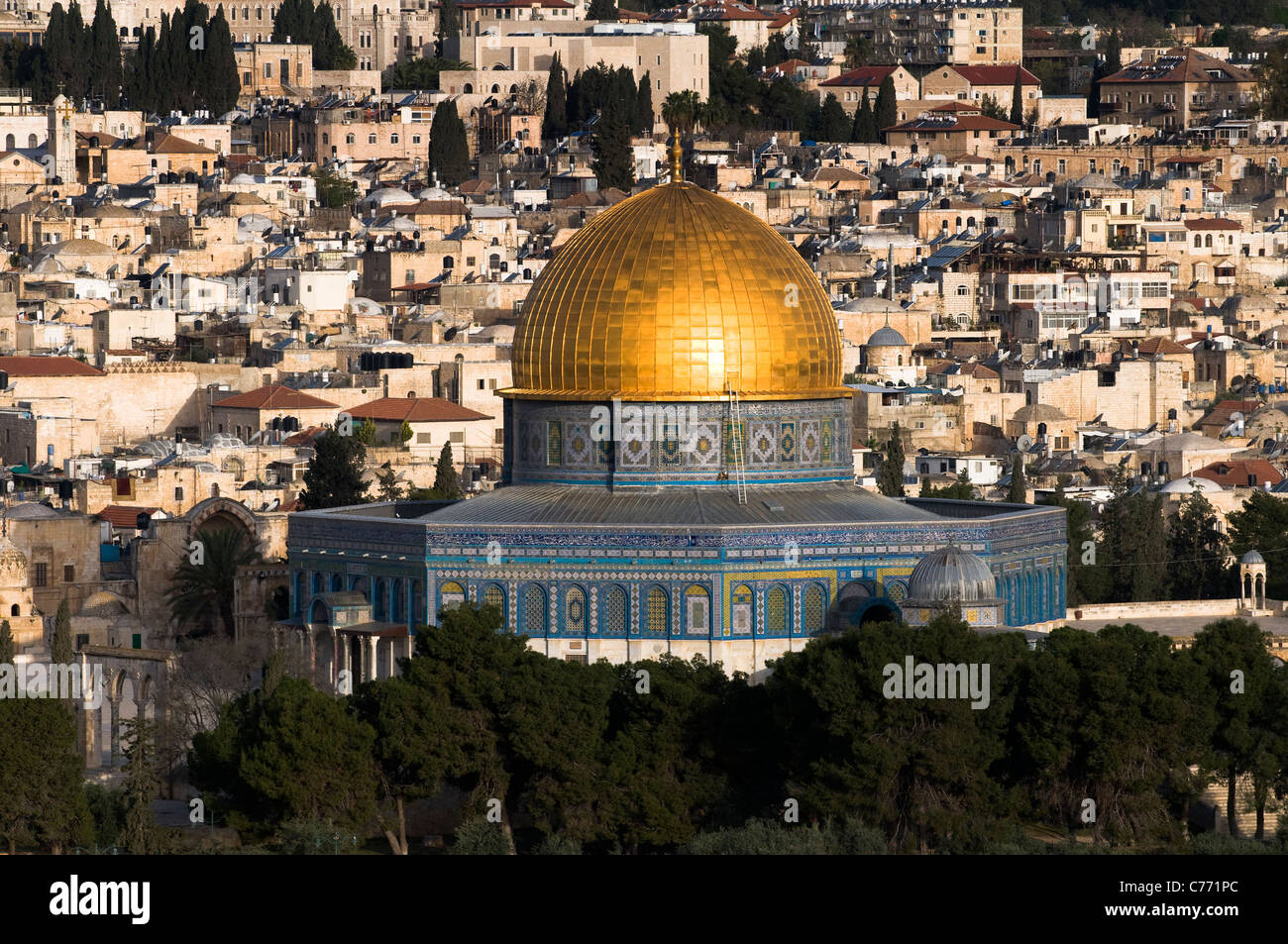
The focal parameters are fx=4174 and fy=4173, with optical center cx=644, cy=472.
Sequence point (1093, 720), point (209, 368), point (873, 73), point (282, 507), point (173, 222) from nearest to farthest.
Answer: point (1093, 720)
point (282, 507)
point (209, 368)
point (173, 222)
point (873, 73)

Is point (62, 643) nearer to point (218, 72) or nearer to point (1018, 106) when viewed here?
point (218, 72)

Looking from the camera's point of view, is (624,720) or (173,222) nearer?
(624,720)

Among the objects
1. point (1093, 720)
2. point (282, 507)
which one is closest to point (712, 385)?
point (1093, 720)

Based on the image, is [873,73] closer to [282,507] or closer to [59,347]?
[59,347]

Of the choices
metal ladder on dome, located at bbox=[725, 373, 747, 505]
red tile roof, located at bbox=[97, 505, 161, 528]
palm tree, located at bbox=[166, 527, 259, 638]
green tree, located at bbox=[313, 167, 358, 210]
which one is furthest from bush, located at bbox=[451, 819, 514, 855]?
green tree, located at bbox=[313, 167, 358, 210]

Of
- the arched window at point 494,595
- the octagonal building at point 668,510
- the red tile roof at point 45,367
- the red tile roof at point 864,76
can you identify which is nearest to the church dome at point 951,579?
the octagonal building at point 668,510
